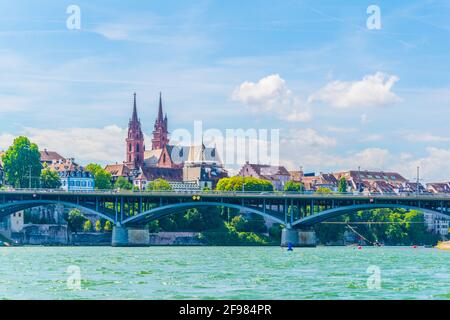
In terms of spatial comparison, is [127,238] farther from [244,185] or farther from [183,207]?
[244,185]

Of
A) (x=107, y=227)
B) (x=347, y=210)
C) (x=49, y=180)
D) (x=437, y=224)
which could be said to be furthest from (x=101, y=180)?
(x=347, y=210)

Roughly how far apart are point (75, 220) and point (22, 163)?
15.8 meters

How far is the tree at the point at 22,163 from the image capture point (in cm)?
16688

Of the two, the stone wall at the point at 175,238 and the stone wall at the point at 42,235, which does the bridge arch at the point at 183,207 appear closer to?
the stone wall at the point at 175,238

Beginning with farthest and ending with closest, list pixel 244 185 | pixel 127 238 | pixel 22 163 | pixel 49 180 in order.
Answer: pixel 244 185, pixel 49 180, pixel 22 163, pixel 127 238

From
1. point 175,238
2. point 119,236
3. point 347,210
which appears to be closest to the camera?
point 347,210

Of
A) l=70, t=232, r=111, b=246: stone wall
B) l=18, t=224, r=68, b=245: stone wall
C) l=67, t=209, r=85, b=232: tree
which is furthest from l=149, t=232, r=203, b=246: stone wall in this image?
→ l=18, t=224, r=68, b=245: stone wall

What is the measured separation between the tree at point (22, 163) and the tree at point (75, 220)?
455 inches

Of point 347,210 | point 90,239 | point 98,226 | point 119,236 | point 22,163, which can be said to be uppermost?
point 22,163

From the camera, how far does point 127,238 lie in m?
130

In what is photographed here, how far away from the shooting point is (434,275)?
68625mm

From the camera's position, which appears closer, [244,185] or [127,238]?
[127,238]
